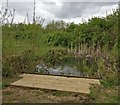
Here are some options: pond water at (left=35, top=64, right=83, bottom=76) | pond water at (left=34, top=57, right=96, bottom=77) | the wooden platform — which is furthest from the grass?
pond water at (left=35, top=64, right=83, bottom=76)

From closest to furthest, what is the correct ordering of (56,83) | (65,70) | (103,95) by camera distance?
1. (103,95)
2. (56,83)
3. (65,70)

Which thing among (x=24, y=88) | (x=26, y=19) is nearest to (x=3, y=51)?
(x=24, y=88)

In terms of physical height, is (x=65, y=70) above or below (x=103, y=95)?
above

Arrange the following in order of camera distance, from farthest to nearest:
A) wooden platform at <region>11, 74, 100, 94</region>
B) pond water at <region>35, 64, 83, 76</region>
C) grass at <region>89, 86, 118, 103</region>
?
pond water at <region>35, 64, 83, 76</region>, wooden platform at <region>11, 74, 100, 94</region>, grass at <region>89, 86, 118, 103</region>

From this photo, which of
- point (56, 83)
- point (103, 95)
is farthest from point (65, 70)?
point (103, 95)

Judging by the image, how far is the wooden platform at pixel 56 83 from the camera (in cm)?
397

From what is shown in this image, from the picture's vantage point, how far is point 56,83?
14.3 ft

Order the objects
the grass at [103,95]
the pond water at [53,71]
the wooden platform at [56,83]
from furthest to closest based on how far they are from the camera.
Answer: the pond water at [53,71], the wooden platform at [56,83], the grass at [103,95]

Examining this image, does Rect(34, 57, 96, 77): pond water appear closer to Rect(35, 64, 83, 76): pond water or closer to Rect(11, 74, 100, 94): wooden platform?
Rect(35, 64, 83, 76): pond water

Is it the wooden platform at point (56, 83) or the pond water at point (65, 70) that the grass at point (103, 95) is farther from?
the pond water at point (65, 70)

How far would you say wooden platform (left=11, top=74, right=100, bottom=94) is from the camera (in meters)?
3.97

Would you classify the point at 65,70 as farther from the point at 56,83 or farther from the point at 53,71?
the point at 56,83

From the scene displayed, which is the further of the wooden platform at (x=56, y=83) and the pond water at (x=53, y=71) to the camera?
the pond water at (x=53, y=71)

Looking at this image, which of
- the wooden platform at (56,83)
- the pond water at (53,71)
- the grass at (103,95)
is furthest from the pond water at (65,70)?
the grass at (103,95)
